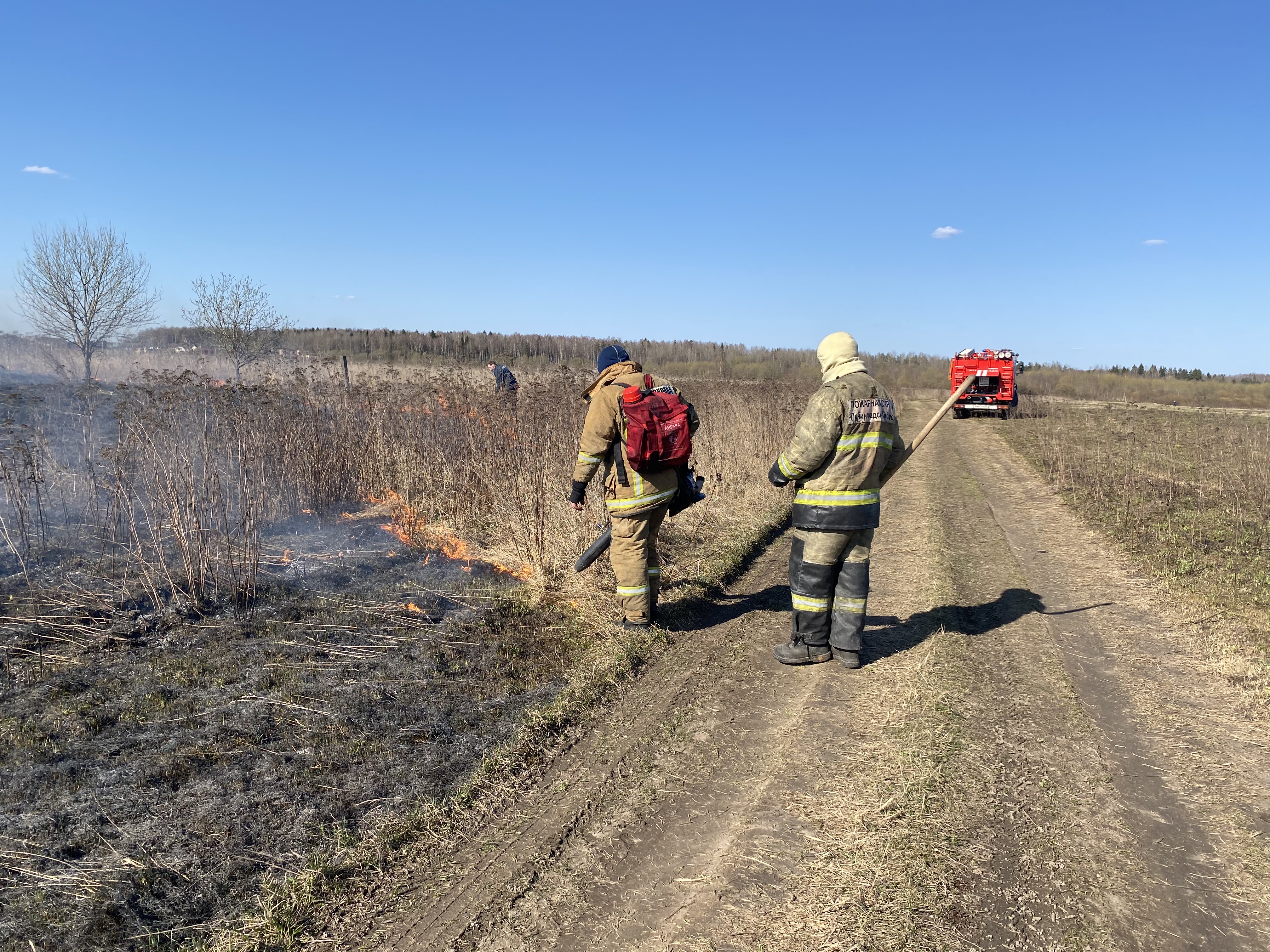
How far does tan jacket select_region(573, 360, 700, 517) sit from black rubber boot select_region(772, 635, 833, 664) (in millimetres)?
1321

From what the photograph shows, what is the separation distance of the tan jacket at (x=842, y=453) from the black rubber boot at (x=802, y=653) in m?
0.89

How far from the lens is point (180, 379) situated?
8.80 metres

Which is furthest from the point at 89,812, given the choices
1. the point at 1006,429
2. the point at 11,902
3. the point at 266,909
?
the point at 1006,429

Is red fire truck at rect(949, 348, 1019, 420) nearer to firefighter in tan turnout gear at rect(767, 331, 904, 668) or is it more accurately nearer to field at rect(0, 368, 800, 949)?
field at rect(0, 368, 800, 949)

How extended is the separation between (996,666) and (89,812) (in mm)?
5099

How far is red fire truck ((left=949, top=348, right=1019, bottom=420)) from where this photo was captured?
27.1 meters

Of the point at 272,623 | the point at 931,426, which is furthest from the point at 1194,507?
the point at 272,623

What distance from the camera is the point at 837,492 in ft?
15.1

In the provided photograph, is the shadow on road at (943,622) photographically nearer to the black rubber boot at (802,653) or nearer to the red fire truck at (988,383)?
the black rubber boot at (802,653)

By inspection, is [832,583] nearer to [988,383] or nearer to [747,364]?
[988,383]

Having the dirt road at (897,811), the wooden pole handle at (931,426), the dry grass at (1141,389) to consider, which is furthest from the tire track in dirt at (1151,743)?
the dry grass at (1141,389)

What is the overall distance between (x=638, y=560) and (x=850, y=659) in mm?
1588

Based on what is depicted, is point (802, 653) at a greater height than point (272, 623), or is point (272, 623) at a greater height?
point (802, 653)

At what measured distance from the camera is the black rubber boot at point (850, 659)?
484 cm
